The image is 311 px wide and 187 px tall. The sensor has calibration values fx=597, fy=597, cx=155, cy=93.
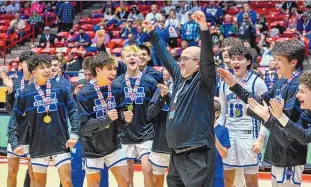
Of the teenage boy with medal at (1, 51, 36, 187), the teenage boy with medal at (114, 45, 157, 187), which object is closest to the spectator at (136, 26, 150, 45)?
the teenage boy with medal at (1, 51, 36, 187)

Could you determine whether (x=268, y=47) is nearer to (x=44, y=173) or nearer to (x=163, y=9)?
(x=163, y=9)

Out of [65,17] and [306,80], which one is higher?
[65,17]

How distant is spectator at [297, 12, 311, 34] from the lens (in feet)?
53.5

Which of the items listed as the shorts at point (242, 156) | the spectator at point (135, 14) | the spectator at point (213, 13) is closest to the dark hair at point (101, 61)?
the shorts at point (242, 156)

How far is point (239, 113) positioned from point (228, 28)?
390 inches

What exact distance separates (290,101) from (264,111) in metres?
0.88

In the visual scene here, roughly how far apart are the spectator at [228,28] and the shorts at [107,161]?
1027 centimetres

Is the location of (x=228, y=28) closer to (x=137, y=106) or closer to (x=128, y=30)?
(x=128, y=30)

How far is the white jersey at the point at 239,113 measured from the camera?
677cm

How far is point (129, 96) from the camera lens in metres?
7.31

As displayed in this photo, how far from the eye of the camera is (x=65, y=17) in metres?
20.2

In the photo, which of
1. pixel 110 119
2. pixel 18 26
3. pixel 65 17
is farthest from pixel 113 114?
pixel 18 26

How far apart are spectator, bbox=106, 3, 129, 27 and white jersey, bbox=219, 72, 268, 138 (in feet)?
41.8

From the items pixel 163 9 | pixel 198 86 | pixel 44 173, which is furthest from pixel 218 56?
pixel 198 86
